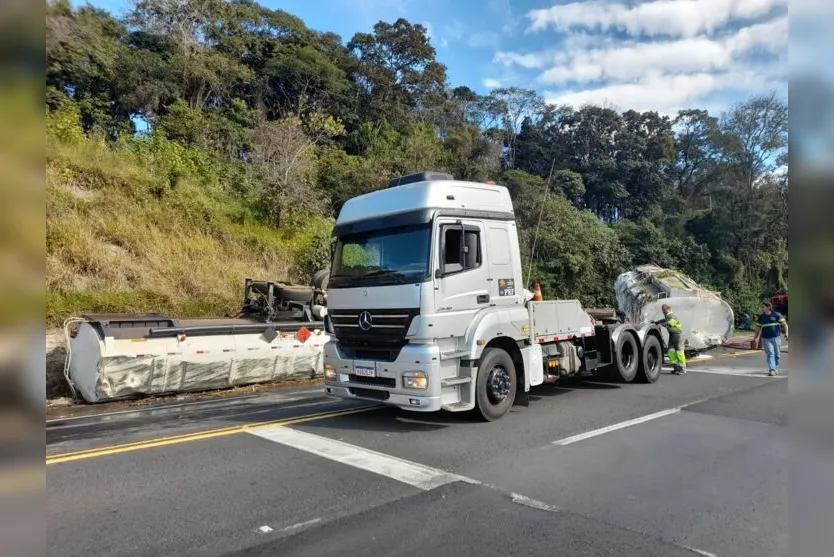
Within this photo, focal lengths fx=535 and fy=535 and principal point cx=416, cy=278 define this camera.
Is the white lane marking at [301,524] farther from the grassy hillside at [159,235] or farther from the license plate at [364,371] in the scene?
the grassy hillside at [159,235]

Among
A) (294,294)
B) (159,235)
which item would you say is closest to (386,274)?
(294,294)

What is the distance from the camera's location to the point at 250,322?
→ 11117mm

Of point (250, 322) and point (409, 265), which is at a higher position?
point (409, 265)

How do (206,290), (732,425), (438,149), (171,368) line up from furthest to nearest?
(438,149), (206,290), (171,368), (732,425)

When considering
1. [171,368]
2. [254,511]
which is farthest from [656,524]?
[171,368]

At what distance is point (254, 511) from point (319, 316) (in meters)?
8.49

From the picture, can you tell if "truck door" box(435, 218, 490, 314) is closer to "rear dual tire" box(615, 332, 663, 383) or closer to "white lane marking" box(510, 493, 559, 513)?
"white lane marking" box(510, 493, 559, 513)

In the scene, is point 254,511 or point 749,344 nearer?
point 254,511

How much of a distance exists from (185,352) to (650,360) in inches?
359

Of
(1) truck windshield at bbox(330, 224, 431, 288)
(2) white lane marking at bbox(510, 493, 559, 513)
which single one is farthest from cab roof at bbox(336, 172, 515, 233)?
(2) white lane marking at bbox(510, 493, 559, 513)

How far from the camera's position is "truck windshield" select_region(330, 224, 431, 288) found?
670 centimetres

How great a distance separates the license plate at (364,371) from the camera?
22.3 ft

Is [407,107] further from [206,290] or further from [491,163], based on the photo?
[206,290]

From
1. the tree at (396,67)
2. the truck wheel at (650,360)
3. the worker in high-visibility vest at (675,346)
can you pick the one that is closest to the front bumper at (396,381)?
the truck wheel at (650,360)
